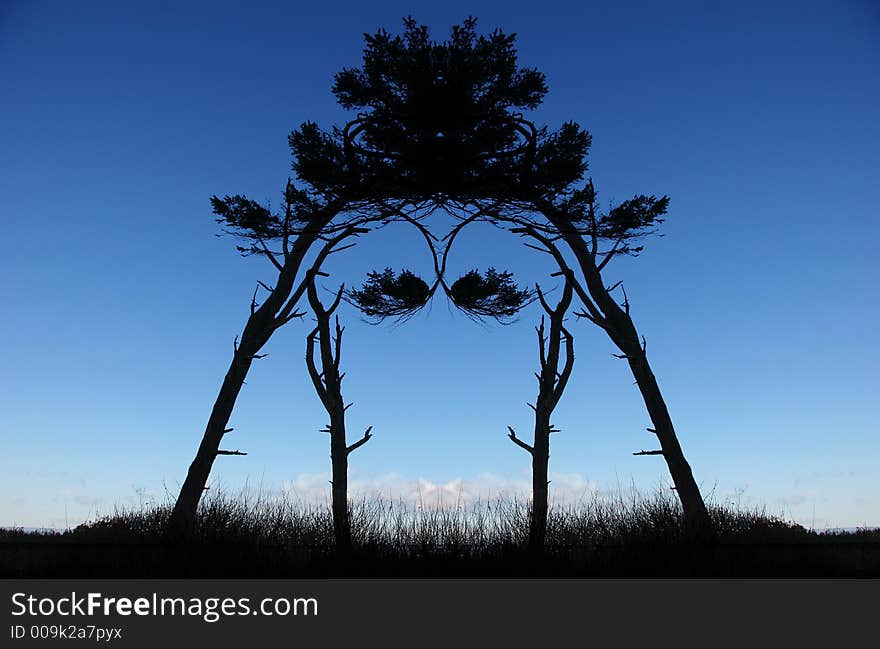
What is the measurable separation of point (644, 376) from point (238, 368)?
24.4 ft

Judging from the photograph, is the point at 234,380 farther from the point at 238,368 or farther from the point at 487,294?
the point at 487,294

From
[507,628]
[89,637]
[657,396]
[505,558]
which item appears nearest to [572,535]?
[505,558]

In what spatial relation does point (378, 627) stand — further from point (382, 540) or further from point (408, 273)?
point (408, 273)

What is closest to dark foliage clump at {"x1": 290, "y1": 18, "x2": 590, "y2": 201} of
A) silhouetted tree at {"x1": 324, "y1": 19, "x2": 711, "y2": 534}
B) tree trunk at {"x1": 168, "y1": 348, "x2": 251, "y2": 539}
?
silhouetted tree at {"x1": 324, "y1": 19, "x2": 711, "y2": 534}

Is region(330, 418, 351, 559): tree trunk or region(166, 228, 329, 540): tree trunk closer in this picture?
region(330, 418, 351, 559): tree trunk

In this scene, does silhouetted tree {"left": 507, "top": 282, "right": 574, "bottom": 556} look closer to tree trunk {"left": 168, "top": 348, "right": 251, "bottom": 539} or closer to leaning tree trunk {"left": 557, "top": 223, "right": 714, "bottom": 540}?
leaning tree trunk {"left": 557, "top": 223, "right": 714, "bottom": 540}

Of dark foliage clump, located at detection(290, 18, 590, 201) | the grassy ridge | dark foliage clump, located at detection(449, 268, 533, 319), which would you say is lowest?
the grassy ridge

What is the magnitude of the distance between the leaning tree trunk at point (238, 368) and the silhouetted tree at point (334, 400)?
543mm

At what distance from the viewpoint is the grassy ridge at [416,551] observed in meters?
10.2

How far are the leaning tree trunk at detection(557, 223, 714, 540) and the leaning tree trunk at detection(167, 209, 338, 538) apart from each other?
4.83 meters

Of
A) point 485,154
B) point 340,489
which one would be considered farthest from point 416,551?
point 485,154

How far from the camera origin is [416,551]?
10.7m

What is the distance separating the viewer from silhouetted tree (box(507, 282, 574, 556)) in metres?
12.8

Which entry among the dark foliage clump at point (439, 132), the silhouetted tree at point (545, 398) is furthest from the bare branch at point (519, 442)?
the dark foliage clump at point (439, 132)
